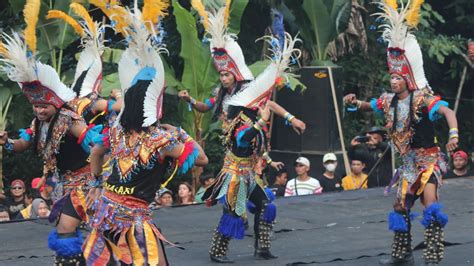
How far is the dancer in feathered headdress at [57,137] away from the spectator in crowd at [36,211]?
11.8 ft

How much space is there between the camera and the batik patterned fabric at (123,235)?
6.46 m

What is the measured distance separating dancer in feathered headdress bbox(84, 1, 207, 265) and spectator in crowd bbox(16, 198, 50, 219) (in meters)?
4.68

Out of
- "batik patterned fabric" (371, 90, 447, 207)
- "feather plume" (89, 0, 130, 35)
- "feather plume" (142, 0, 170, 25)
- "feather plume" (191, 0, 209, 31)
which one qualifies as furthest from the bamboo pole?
"feather plume" (142, 0, 170, 25)

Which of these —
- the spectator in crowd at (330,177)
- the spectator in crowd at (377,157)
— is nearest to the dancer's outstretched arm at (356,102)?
the spectator in crowd at (330,177)

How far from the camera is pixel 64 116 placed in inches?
292

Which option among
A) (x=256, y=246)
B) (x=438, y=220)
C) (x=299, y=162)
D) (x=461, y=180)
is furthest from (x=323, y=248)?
(x=461, y=180)

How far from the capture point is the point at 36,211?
11.1 metres

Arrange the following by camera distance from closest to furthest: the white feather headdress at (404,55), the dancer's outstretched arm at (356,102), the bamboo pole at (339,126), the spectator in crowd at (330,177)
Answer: the white feather headdress at (404,55) < the dancer's outstretched arm at (356,102) < the spectator in crowd at (330,177) < the bamboo pole at (339,126)

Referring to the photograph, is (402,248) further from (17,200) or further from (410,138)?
(17,200)

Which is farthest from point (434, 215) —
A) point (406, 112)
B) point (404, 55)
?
point (404, 55)

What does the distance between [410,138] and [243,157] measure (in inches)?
56.0

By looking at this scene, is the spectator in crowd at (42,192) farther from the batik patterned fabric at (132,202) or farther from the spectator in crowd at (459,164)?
the spectator in crowd at (459,164)

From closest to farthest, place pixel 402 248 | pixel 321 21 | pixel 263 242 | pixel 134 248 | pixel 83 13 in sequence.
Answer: pixel 134 248 < pixel 402 248 < pixel 263 242 < pixel 83 13 < pixel 321 21

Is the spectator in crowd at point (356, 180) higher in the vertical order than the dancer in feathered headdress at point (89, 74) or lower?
lower
